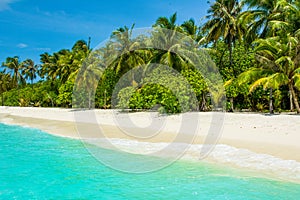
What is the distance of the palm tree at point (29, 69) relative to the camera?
61.0m

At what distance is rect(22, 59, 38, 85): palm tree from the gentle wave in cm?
5366

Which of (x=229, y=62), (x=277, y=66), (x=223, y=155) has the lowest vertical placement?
(x=223, y=155)

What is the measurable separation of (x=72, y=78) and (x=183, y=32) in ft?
52.1

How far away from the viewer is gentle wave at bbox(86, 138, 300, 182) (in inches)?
304

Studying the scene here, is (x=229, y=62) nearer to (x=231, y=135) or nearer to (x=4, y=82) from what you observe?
(x=231, y=135)

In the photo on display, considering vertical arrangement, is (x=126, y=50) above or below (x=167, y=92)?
above

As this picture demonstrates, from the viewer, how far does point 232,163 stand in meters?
8.79

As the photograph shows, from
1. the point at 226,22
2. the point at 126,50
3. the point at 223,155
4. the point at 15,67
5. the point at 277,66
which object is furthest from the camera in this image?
the point at 15,67

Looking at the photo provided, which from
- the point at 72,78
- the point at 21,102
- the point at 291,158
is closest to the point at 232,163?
the point at 291,158

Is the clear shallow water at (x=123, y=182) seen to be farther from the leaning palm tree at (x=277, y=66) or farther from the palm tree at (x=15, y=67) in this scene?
the palm tree at (x=15, y=67)

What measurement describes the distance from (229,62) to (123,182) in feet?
59.8

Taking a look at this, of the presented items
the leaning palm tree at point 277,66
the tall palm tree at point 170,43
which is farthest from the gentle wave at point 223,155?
the tall palm tree at point 170,43

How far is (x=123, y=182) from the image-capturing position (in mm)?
7797

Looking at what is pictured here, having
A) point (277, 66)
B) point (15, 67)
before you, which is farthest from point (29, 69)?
point (277, 66)
